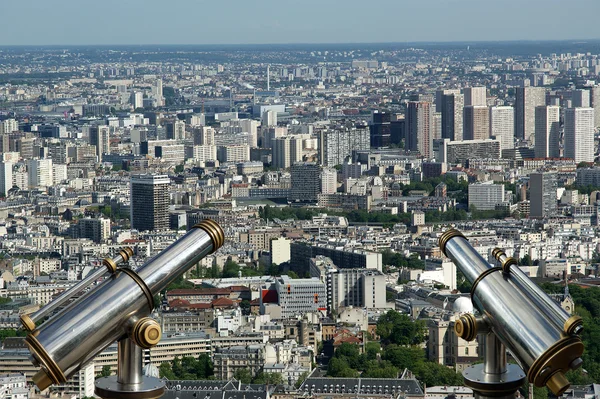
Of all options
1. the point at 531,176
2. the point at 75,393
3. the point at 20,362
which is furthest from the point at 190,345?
the point at 531,176

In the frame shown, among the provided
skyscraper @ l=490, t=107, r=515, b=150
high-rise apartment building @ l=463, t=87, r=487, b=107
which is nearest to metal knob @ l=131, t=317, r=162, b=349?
skyscraper @ l=490, t=107, r=515, b=150

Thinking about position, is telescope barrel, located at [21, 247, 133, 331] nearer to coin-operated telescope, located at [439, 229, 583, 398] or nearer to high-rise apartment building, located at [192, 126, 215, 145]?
coin-operated telescope, located at [439, 229, 583, 398]

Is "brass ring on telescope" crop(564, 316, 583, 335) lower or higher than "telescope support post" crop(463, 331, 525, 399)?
higher

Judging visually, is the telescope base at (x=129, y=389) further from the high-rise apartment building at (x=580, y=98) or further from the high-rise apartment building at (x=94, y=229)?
the high-rise apartment building at (x=580, y=98)

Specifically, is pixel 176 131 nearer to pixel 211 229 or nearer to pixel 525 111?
pixel 525 111

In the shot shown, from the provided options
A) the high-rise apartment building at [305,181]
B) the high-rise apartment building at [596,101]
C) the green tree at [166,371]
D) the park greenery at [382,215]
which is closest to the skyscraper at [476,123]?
the high-rise apartment building at [596,101]

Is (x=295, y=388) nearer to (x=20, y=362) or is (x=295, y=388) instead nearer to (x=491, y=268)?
(x=20, y=362)
